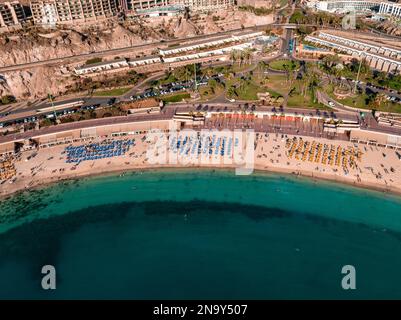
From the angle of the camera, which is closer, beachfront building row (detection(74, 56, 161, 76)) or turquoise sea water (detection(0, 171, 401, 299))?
turquoise sea water (detection(0, 171, 401, 299))

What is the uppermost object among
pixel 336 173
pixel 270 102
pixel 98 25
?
pixel 98 25

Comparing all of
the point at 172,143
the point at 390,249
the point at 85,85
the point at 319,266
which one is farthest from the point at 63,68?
the point at 390,249

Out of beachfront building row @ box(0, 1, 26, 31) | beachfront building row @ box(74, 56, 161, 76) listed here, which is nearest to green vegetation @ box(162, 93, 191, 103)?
beachfront building row @ box(74, 56, 161, 76)

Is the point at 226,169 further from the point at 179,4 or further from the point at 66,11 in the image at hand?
the point at 179,4

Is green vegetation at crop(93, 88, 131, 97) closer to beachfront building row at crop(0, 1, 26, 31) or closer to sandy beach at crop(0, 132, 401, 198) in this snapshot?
sandy beach at crop(0, 132, 401, 198)

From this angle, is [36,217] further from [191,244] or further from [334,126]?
[334,126]

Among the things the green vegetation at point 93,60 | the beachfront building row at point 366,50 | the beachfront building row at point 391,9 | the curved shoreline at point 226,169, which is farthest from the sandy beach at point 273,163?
the beachfront building row at point 391,9
